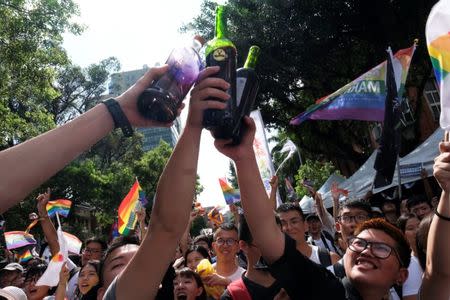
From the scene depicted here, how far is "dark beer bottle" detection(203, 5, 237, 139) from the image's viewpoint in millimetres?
1575

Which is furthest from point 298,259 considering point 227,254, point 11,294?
point 227,254

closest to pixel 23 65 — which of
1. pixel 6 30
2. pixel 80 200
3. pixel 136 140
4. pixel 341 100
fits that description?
pixel 6 30

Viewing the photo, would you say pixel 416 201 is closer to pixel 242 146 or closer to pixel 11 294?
pixel 242 146

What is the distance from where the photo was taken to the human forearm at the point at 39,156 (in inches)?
49.9

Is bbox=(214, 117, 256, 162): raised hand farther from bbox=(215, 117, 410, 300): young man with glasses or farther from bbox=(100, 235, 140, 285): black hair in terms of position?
bbox=(100, 235, 140, 285): black hair

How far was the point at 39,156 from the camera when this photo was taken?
131cm

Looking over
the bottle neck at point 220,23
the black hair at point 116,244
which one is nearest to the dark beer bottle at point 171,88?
the bottle neck at point 220,23

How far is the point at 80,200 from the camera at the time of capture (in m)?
27.5

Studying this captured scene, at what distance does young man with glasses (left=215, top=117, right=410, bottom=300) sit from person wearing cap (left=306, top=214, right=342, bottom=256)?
11.3ft

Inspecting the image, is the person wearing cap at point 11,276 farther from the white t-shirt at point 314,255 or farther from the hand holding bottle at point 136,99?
the hand holding bottle at point 136,99

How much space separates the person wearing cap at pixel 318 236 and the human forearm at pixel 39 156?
16.0 feet

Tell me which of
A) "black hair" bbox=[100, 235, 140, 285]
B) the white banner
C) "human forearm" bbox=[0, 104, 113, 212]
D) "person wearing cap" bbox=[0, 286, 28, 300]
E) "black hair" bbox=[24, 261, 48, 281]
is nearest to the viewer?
"human forearm" bbox=[0, 104, 113, 212]

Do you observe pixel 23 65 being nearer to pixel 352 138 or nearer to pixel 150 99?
pixel 150 99

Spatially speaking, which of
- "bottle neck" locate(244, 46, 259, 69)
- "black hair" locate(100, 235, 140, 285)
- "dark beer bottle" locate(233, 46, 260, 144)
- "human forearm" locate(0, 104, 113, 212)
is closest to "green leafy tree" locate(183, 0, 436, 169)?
"black hair" locate(100, 235, 140, 285)
